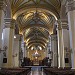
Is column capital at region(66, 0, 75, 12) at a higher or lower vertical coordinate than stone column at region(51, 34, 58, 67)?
higher

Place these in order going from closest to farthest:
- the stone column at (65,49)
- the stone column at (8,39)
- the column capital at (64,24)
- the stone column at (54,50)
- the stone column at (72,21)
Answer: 1. the stone column at (72,21)
2. the stone column at (65,49)
3. the stone column at (8,39)
4. the column capital at (64,24)
5. the stone column at (54,50)

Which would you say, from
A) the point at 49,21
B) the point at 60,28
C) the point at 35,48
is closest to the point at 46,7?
the point at 60,28

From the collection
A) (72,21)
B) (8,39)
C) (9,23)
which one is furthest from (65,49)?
(9,23)

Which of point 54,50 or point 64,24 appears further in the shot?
point 54,50

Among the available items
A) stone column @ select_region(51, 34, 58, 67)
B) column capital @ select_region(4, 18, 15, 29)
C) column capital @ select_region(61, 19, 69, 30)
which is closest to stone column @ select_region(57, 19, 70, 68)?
column capital @ select_region(61, 19, 69, 30)

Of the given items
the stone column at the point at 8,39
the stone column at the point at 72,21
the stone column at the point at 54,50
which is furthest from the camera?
the stone column at the point at 54,50

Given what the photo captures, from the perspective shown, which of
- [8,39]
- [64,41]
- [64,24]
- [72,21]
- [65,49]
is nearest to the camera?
[72,21]

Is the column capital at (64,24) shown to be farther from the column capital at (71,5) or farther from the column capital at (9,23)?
the column capital at (9,23)

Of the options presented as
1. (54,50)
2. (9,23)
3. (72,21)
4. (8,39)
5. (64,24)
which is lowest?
(54,50)

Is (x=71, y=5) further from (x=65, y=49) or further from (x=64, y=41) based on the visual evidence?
(x=65, y=49)

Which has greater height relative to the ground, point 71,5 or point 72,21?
point 71,5

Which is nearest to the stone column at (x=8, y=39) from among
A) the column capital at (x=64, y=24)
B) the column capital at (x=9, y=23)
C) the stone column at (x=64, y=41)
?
the column capital at (x=9, y=23)

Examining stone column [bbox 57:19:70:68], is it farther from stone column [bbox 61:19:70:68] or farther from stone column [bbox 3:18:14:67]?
stone column [bbox 3:18:14:67]

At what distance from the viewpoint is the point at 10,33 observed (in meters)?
15.8
